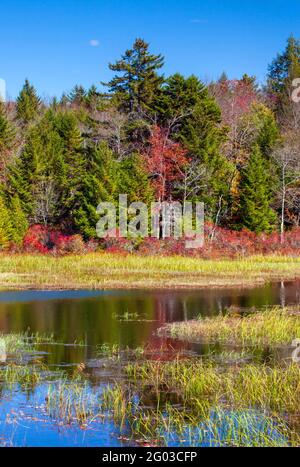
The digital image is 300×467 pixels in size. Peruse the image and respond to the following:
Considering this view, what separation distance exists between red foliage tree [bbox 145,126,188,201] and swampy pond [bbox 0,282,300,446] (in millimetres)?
21506

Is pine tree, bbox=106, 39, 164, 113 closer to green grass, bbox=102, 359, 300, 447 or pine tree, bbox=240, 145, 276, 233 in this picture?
pine tree, bbox=240, 145, 276, 233

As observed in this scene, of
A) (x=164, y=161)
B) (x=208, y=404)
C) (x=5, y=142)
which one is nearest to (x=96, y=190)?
(x=164, y=161)

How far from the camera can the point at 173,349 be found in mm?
18812

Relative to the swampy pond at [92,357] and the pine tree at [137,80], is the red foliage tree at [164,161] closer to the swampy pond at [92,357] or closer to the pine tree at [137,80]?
the pine tree at [137,80]

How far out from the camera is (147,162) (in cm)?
5478

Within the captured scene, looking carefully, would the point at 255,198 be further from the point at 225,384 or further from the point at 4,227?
the point at 225,384

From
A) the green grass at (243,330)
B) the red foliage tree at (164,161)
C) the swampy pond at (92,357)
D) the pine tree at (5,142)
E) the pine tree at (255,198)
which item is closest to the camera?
the swampy pond at (92,357)

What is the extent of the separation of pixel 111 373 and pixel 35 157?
39658 mm

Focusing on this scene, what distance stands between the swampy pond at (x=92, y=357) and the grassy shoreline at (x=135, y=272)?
110 inches

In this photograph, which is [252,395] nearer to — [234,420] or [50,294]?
[234,420]

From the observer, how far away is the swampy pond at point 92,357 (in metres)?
11.5

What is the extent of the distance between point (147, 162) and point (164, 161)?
1488 mm

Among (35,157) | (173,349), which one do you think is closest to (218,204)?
(35,157)

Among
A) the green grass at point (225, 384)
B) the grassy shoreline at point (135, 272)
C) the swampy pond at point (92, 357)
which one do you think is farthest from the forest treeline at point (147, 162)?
the green grass at point (225, 384)
